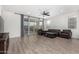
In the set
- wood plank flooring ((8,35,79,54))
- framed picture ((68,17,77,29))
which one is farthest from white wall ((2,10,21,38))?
framed picture ((68,17,77,29))

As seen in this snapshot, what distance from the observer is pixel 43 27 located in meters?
4.66

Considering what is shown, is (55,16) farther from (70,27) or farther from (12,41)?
(12,41)

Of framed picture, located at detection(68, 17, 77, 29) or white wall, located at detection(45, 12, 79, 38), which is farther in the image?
framed picture, located at detection(68, 17, 77, 29)

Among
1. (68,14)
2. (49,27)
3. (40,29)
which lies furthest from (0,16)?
(68,14)

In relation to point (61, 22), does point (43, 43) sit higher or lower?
lower

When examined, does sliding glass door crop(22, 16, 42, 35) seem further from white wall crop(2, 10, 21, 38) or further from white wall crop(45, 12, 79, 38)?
white wall crop(45, 12, 79, 38)

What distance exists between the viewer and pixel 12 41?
192 inches

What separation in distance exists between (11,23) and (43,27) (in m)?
1.47

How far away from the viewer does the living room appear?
4625 mm

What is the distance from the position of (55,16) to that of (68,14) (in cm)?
61

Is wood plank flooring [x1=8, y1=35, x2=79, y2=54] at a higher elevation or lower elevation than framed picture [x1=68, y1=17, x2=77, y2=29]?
lower

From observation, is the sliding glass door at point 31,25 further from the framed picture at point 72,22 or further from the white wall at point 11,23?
the framed picture at point 72,22

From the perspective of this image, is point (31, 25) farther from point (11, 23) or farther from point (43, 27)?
point (11, 23)

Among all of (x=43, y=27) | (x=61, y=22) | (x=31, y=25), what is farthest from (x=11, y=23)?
(x=61, y=22)
